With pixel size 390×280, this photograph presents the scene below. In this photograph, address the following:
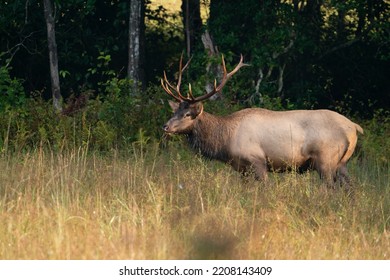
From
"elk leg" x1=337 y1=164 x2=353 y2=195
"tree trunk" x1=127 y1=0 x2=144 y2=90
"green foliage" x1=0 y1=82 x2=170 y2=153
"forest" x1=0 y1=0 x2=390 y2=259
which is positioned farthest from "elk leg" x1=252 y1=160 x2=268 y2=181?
"tree trunk" x1=127 y1=0 x2=144 y2=90

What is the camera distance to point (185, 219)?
26.1ft

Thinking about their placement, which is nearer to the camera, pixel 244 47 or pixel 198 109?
pixel 198 109

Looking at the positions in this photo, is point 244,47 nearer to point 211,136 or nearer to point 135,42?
point 135,42

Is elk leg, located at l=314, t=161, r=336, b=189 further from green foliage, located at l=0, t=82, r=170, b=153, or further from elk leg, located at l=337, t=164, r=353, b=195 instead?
green foliage, located at l=0, t=82, r=170, b=153

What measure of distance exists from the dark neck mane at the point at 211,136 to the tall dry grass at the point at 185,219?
33.4 inches

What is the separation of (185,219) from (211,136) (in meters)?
3.30

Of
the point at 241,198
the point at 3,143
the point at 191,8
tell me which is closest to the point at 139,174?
the point at 241,198

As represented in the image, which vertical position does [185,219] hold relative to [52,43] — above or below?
below

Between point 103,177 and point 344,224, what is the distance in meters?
2.66

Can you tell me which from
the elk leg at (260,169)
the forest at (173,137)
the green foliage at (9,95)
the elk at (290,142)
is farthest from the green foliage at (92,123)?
the elk leg at (260,169)

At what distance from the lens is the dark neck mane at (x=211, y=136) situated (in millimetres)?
11070

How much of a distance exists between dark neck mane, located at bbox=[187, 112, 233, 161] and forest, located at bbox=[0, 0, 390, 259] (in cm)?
25

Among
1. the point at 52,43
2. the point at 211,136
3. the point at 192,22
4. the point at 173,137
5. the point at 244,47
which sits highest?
the point at 192,22

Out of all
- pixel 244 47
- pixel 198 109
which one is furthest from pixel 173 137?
pixel 244 47
